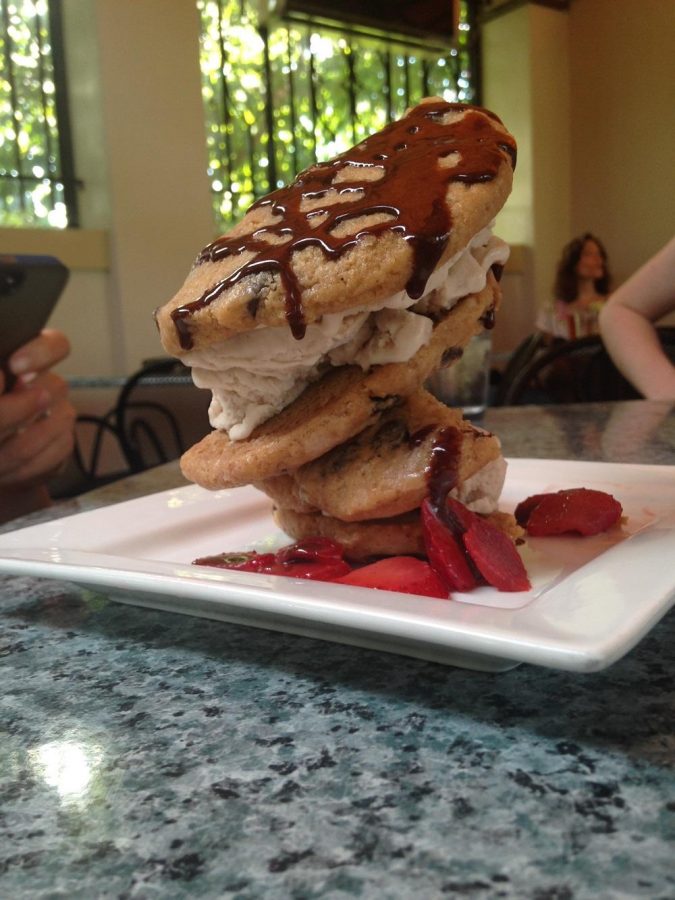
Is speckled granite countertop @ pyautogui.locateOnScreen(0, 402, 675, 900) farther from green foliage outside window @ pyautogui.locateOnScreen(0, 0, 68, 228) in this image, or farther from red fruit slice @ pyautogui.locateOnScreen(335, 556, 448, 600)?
green foliage outside window @ pyautogui.locateOnScreen(0, 0, 68, 228)

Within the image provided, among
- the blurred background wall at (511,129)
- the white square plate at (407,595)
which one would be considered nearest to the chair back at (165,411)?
the blurred background wall at (511,129)

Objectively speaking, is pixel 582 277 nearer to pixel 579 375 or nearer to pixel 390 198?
pixel 579 375

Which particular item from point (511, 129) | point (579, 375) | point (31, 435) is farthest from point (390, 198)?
point (511, 129)

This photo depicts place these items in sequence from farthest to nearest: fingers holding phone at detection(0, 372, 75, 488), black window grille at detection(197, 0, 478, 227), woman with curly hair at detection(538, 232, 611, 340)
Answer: woman with curly hair at detection(538, 232, 611, 340)
black window grille at detection(197, 0, 478, 227)
fingers holding phone at detection(0, 372, 75, 488)

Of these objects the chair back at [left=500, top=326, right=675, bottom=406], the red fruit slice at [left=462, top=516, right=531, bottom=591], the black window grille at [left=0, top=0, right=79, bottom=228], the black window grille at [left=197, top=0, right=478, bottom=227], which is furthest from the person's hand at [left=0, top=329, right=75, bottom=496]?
the black window grille at [left=197, top=0, right=478, bottom=227]

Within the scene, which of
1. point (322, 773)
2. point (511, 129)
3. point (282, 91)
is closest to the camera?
point (322, 773)

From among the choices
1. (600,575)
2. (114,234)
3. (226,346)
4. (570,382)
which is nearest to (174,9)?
(114,234)
